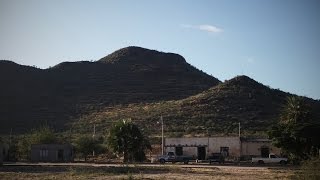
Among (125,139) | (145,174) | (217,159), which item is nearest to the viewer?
(145,174)

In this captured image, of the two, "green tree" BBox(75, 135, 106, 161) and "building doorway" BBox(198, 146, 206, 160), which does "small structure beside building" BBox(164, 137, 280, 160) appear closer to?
"building doorway" BBox(198, 146, 206, 160)

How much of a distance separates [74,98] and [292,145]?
3432 inches

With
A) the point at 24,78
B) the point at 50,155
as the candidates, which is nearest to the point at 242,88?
the point at 50,155

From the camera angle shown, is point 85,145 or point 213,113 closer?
point 85,145

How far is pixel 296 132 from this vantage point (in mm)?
51844

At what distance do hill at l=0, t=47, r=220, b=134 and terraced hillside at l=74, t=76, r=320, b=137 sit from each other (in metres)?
10.7

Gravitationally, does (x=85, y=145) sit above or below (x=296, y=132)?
below

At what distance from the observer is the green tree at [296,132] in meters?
51.6

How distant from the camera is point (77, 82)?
5694 inches

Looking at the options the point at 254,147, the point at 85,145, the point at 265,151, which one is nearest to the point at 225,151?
the point at 254,147

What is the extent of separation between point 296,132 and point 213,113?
42.3 m

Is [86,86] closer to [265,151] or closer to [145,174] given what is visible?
[265,151]

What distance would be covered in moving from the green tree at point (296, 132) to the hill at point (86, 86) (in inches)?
2359

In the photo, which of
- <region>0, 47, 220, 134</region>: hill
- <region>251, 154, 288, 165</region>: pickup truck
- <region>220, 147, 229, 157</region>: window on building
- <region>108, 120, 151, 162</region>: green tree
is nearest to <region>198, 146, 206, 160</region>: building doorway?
<region>220, 147, 229, 157</region>: window on building
